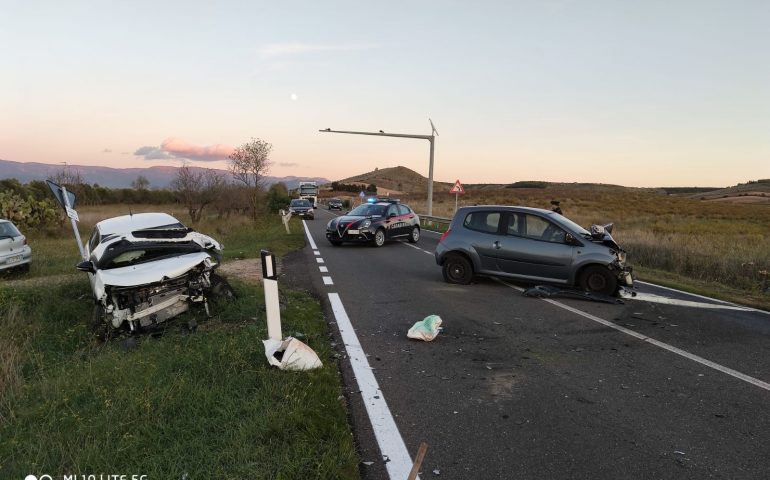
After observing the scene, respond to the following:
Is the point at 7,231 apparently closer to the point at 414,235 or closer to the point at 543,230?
the point at 543,230

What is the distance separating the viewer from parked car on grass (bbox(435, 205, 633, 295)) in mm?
8789

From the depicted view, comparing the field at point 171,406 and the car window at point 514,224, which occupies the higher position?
the car window at point 514,224

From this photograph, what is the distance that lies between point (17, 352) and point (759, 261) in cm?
1627

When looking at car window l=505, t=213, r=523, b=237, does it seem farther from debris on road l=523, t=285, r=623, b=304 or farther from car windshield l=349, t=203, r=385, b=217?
car windshield l=349, t=203, r=385, b=217

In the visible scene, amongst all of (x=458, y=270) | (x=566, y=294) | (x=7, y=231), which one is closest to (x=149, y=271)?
(x=458, y=270)

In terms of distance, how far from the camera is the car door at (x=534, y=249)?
357 inches

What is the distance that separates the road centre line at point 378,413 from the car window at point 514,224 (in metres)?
4.61

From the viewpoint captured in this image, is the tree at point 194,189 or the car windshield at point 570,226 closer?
the car windshield at point 570,226

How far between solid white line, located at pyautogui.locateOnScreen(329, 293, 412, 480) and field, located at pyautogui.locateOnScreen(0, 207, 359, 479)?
25 cm

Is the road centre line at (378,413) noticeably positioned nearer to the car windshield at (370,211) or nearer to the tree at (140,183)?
the car windshield at (370,211)

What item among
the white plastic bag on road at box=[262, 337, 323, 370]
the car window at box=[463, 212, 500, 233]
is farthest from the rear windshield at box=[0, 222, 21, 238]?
the car window at box=[463, 212, 500, 233]

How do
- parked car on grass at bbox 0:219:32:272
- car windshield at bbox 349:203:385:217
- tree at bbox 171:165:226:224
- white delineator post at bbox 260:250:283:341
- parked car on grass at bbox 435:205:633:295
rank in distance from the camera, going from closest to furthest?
1. white delineator post at bbox 260:250:283:341
2. parked car on grass at bbox 435:205:633:295
3. parked car on grass at bbox 0:219:32:272
4. car windshield at bbox 349:203:385:217
5. tree at bbox 171:165:226:224

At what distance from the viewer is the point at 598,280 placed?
8820 mm

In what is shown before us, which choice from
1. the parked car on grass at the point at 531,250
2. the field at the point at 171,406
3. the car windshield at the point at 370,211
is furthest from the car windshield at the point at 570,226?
the car windshield at the point at 370,211
